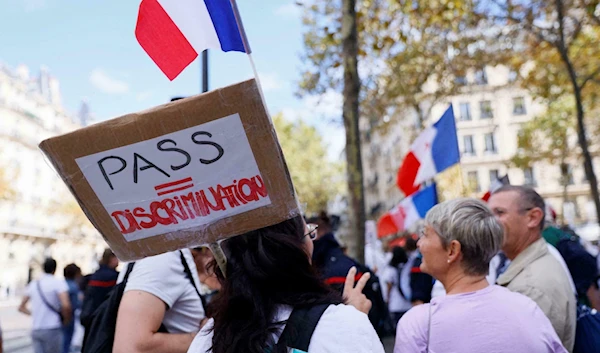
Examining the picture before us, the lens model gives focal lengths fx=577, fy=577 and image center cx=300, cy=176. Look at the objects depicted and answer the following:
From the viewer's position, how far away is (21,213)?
198 feet

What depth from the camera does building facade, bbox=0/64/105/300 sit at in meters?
56.2

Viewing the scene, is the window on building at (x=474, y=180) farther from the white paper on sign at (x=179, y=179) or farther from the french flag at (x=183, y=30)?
the white paper on sign at (x=179, y=179)

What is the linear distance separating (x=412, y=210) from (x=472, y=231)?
4.68 metres

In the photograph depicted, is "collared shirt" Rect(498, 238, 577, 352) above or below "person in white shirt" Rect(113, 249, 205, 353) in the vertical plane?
below

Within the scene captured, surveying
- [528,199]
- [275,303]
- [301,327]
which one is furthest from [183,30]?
[528,199]

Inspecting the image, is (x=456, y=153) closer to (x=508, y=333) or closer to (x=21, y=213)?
(x=508, y=333)

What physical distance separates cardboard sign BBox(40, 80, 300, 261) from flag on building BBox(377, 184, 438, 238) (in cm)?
420

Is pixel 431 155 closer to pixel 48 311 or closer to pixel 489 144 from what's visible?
pixel 48 311

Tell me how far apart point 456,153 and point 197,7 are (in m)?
3.71

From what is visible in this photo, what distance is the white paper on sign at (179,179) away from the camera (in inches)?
67.2

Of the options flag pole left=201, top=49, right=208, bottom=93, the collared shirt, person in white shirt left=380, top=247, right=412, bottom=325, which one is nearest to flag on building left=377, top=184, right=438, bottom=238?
person in white shirt left=380, top=247, right=412, bottom=325

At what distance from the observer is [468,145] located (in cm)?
5022

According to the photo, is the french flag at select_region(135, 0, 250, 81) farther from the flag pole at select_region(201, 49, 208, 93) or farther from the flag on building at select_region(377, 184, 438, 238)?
the flag on building at select_region(377, 184, 438, 238)

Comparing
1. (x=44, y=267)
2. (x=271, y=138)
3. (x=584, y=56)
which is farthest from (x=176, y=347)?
(x=584, y=56)
